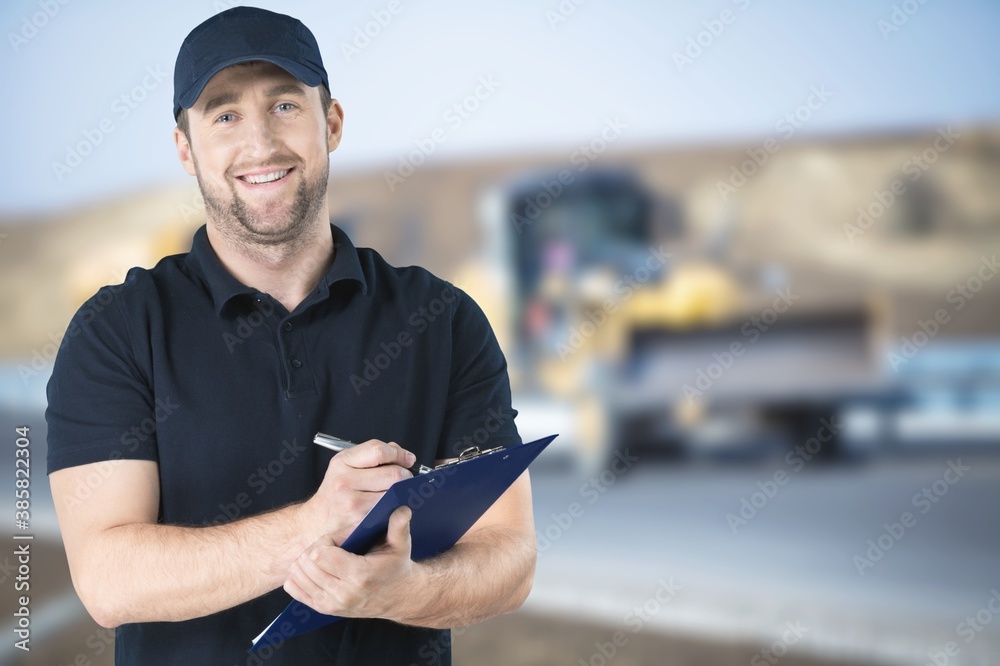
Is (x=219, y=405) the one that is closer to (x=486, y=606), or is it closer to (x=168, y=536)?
(x=168, y=536)

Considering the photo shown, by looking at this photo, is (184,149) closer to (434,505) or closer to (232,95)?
(232,95)

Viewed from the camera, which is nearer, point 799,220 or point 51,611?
point 51,611

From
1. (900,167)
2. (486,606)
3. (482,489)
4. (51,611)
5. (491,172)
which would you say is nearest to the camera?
(482,489)

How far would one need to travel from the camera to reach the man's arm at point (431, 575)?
875 millimetres

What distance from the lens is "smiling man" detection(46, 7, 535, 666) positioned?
940mm

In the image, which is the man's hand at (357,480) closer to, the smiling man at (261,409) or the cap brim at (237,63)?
the smiling man at (261,409)

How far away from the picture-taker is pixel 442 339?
114 centimetres

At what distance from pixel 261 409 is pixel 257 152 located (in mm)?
279

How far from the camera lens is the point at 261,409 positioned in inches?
41.3

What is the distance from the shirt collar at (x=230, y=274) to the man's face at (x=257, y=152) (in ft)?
0.12

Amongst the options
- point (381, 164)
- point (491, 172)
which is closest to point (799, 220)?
point (491, 172)

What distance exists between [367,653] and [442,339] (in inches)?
14.0

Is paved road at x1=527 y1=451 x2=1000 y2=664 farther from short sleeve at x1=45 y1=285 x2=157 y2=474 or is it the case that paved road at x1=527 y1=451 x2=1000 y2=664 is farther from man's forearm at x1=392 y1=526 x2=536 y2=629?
short sleeve at x1=45 y1=285 x2=157 y2=474

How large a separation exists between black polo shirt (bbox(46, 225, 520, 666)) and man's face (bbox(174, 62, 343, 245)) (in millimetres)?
64
